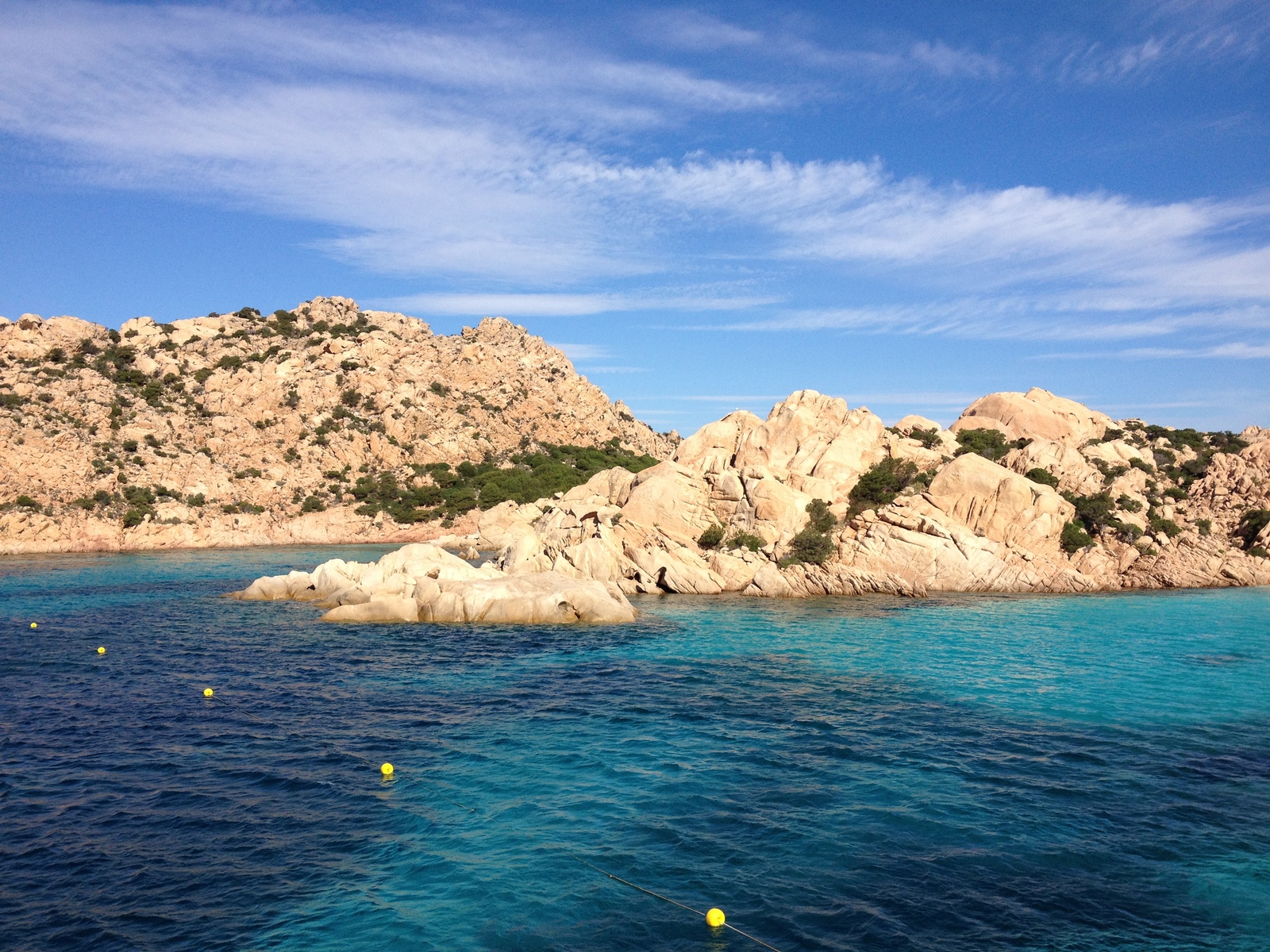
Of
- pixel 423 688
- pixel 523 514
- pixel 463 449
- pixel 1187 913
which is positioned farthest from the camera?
pixel 463 449

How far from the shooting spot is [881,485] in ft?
181

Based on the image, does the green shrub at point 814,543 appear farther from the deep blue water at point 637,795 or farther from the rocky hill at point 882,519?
the deep blue water at point 637,795

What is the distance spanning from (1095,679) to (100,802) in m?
30.7

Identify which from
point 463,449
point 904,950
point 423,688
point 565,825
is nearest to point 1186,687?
point 904,950

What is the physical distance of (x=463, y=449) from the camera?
110 m

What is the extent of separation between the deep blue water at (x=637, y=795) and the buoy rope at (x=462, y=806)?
125 mm

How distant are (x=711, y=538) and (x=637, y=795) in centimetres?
3555

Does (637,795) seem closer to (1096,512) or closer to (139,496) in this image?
(1096,512)

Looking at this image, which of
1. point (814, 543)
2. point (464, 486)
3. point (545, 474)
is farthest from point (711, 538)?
point (464, 486)

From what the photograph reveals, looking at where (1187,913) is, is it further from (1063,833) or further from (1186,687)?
(1186,687)

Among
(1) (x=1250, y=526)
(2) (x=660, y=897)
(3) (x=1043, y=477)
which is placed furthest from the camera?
(3) (x=1043, y=477)

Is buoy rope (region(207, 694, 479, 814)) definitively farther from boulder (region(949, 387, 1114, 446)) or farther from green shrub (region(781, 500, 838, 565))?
boulder (region(949, 387, 1114, 446))

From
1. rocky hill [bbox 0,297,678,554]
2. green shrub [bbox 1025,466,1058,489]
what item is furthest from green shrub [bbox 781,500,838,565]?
rocky hill [bbox 0,297,678,554]

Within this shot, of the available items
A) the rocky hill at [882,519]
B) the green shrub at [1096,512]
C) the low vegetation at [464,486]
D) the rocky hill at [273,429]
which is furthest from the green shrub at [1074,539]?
the rocky hill at [273,429]
